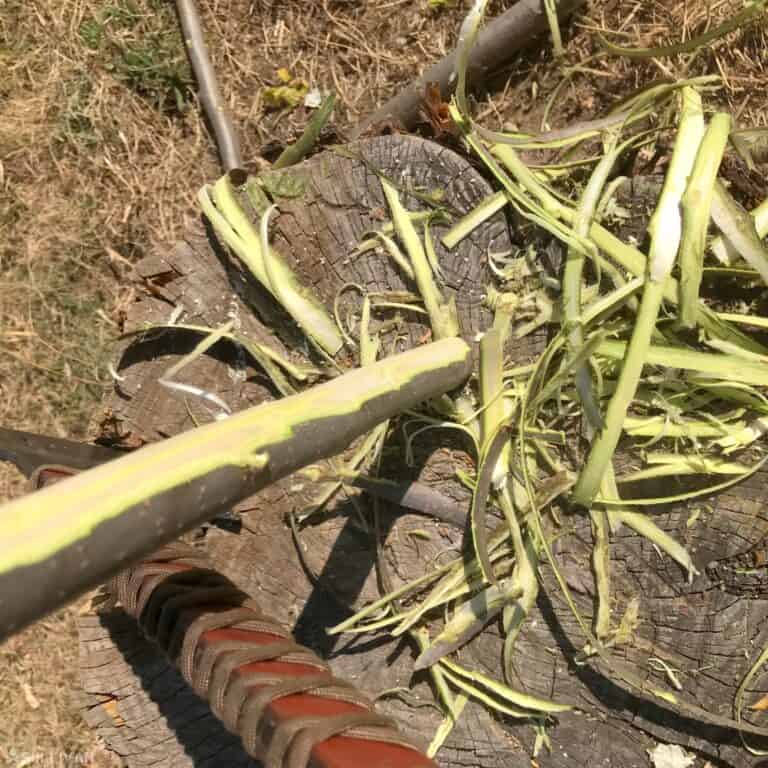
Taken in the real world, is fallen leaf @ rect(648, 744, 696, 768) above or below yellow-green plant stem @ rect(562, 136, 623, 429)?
below

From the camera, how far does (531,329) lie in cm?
119

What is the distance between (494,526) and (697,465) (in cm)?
34

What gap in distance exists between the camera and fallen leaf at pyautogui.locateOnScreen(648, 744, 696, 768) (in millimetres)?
1159

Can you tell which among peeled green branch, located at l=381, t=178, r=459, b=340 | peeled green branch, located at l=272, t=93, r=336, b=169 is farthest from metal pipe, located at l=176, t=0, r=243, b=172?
peeled green branch, located at l=381, t=178, r=459, b=340

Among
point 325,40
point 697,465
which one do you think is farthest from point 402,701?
point 325,40

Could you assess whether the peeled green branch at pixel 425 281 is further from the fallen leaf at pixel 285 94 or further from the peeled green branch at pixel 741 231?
the fallen leaf at pixel 285 94

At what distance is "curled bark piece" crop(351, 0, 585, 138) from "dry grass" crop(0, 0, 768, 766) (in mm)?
80

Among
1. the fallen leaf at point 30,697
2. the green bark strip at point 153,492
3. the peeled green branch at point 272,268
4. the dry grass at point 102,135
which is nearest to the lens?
the green bark strip at point 153,492

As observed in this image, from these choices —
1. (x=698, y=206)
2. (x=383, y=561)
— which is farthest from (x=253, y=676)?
(x=698, y=206)

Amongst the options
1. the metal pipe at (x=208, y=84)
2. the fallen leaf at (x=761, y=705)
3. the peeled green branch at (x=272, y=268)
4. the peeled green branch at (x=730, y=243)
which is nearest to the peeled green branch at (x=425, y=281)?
the peeled green branch at (x=272, y=268)

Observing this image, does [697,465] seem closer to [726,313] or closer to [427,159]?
[726,313]

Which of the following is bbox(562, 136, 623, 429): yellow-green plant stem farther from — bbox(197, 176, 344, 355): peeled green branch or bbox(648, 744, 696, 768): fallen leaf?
bbox(648, 744, 696, 768): fallen leaf

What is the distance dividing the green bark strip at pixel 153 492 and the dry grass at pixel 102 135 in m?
1.14

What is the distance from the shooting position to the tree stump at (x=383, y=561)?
1132 mm
